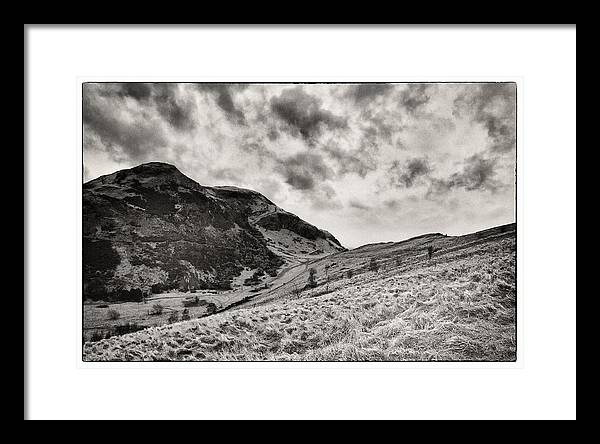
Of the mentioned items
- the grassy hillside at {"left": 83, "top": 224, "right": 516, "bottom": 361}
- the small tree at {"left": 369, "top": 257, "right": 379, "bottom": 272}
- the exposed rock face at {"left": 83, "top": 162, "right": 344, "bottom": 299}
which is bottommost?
the grassy hillside at {"left": 83, "top": 224, "right": 516, "bottom": 361}

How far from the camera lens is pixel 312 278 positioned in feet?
10.1

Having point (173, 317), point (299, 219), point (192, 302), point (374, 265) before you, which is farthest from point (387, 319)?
point (173, 317)

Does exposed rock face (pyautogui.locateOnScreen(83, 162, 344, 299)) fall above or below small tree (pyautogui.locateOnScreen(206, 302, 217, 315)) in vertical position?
above

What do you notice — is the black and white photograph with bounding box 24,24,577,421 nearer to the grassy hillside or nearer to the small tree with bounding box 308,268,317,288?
the grassy hillside

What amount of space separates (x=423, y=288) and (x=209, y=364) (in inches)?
62.9

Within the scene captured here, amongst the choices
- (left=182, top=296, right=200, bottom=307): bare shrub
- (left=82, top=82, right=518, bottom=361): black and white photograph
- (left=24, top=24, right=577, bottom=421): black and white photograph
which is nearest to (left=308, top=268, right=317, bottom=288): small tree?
(left=82, top=82, right=518, bottom=361): black and white photograph

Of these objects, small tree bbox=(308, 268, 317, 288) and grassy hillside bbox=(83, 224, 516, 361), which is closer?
grassy hillside bbox=(83, 224, 516, 361)

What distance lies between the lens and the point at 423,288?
119 inches

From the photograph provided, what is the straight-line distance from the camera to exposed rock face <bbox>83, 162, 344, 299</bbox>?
9.67ft

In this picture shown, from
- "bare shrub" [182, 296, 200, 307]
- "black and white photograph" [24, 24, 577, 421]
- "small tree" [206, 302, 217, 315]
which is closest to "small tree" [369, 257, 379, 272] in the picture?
"black and white photograph" [24, 24, 577, 421]

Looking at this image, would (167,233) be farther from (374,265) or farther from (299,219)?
(374,265)
